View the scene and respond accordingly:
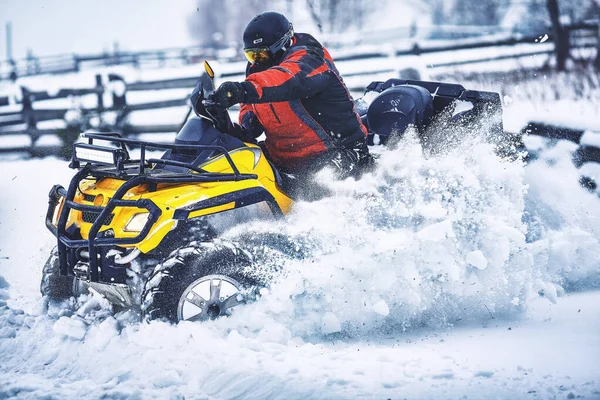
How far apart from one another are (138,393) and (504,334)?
2.18 meters

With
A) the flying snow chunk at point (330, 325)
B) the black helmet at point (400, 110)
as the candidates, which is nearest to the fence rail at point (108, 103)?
the black helmet at point (400, 110)

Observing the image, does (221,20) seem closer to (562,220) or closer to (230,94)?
(562,220)

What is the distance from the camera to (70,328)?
4.44m

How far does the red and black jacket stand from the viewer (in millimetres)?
4781

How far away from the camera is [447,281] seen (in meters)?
4.75

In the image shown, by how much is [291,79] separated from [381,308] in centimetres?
156

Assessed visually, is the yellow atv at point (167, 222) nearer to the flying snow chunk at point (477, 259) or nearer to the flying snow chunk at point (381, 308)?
the flying snow chunk at point (381, 308)

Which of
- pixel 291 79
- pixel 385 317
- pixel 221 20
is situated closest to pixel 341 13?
pixel 221 20

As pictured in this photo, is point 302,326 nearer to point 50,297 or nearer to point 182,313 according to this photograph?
point 182,313

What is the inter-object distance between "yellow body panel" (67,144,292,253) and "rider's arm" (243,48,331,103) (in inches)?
17.2

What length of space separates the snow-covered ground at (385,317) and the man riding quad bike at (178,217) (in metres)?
0.12

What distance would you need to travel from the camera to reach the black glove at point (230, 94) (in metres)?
4.36

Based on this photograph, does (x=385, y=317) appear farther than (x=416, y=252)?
No

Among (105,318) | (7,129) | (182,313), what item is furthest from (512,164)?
(7,129)
